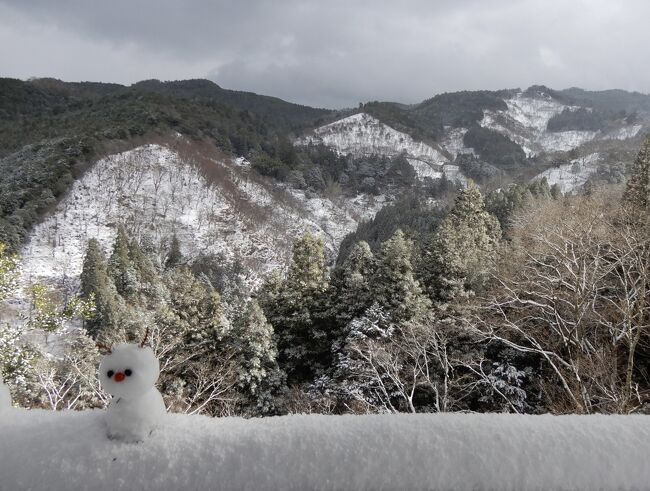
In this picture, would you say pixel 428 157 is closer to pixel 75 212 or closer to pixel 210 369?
pixel 75 212

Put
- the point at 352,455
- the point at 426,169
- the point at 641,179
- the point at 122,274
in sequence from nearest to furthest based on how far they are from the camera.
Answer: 1. the point at 352,455
2. the point at 641,179
3. the point at 122,274
4. the point at 426,169

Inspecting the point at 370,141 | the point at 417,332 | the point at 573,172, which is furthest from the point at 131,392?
the point at 370,141

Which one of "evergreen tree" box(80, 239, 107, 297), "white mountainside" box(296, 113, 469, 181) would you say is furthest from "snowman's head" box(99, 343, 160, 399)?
"white mountainside" box(296, 113, 469, 181)

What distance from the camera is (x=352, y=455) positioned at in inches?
42.4

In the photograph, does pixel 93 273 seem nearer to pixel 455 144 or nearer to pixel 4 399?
pixel 4 399

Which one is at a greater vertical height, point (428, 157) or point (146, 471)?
point (428, 157)

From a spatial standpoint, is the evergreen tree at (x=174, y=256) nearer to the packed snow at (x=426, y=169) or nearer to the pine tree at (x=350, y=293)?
the pine tree at (x=350, y=293)

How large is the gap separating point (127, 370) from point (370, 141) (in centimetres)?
17253

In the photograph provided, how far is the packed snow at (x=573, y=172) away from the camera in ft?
338

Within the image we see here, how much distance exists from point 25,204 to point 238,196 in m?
35.5

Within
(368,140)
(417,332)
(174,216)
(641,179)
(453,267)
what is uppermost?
(368,140)

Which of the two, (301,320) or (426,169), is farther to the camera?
(426,169)

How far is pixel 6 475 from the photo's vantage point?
1.09 meters

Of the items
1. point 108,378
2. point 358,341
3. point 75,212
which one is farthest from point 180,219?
point 108,378
